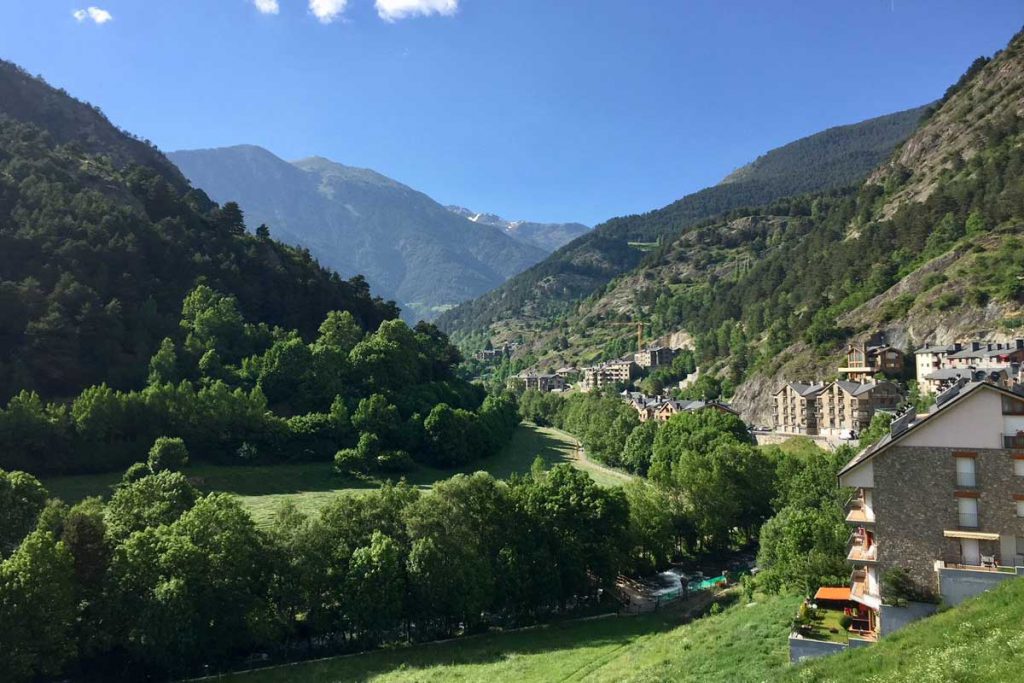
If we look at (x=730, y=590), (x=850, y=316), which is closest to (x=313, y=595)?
(x=730, y=590)

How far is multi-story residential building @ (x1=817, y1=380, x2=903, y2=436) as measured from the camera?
302ft

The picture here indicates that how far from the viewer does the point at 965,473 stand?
2547cm

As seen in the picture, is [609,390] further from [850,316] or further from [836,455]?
[836,455]

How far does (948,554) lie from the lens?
25.1 m

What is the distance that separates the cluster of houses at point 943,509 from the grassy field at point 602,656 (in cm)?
315

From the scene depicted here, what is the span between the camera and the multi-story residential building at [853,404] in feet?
302

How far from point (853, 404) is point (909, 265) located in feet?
160

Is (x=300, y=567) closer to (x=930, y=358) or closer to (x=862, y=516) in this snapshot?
(x=862, y=516)

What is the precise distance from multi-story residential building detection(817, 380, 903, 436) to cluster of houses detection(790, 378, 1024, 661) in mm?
71107

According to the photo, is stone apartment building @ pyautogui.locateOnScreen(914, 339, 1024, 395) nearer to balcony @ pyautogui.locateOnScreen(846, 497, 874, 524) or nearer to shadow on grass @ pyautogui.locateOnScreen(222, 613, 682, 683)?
balcony @ pyautogui.locateOnScreen(846, 497, 874, 524)

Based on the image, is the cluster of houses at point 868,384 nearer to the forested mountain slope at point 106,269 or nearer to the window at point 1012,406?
the window at point 1012,406

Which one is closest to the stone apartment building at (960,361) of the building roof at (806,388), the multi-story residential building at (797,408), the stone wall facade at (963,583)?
the building roof at (806,388)

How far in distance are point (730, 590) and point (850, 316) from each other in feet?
308

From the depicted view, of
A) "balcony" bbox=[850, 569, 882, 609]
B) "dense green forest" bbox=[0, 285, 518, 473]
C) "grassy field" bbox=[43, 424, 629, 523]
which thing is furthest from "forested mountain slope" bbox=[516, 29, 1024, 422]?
"balcony" bbox=[850, 569, 882, 609]
